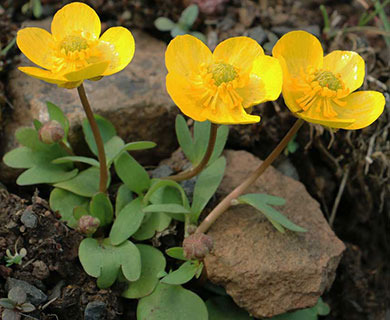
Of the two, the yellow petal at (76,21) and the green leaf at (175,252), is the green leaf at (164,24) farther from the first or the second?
the green leaf at (175,252)

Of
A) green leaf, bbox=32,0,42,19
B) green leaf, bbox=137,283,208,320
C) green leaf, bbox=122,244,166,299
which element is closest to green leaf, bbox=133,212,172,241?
green leaf, bbox=122,244,166,299

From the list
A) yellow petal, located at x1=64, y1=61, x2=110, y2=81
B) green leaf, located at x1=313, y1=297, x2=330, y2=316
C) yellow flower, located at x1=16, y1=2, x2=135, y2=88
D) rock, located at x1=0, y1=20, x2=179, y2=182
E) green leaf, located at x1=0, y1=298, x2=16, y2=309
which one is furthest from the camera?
rock, located at x1=0, y1=20, x2=179, y2=182

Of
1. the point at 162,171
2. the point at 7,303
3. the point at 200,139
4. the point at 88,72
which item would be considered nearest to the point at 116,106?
the point at 162,171

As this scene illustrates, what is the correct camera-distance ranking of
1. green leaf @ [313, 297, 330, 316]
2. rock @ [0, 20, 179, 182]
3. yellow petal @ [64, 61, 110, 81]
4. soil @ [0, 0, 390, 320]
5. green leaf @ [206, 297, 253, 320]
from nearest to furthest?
yellow petal @ [64, 61, 110, 81] → green leaf @ [206, 297, 253, 320] → green leaf @ [313, 297, 330, 316] → rock @ [0, 20, 179, 182] → soil @ [0, 0, 390, 320]

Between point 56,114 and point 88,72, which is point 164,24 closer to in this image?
point 56,114

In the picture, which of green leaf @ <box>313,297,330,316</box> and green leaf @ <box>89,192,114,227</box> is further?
green leaf @ <box>313,297,330,316</box>

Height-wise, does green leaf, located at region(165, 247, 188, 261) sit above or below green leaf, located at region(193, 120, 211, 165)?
below

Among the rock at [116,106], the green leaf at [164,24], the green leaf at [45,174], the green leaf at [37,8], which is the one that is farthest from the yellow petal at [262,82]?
the green leaf at [37,8]

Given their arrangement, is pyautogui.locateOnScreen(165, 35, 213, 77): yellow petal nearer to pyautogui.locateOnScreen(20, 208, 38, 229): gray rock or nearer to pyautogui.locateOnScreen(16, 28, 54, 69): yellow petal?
pyautogui.locateOnScreen(16, 28, 54, 69): yellow petal
